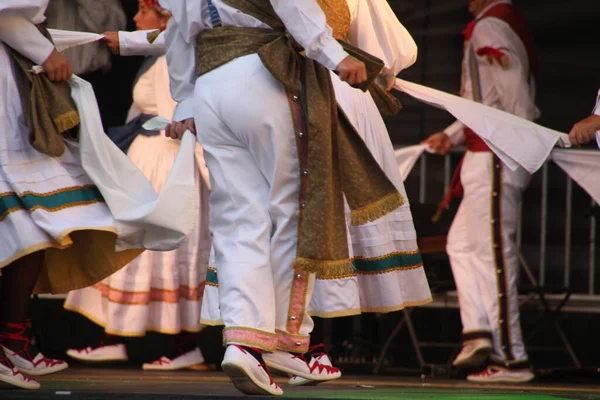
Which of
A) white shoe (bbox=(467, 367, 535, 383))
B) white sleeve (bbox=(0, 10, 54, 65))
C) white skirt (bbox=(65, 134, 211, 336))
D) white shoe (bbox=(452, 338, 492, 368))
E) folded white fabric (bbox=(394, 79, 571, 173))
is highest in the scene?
white sleeve (bbox=(0, 10, 54, 65))

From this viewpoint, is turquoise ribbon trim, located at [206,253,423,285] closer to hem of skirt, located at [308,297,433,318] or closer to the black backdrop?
hem of skirt, located at [308,297,433,318]

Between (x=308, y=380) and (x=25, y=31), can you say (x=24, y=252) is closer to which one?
(x=25, y=31)

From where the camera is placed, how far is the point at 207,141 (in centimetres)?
392

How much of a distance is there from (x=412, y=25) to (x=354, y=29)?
3.00 m

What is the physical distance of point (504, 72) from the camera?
6051mm

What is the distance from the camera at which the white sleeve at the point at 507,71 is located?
6.04 meters

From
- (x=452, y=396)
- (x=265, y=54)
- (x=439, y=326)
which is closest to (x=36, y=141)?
(x=265, y=54)

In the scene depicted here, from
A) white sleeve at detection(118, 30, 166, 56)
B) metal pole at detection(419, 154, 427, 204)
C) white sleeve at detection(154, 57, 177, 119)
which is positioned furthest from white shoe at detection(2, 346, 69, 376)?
metal pole at detection(419, 154, 427, 204)

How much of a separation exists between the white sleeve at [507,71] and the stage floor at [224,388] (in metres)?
1.44

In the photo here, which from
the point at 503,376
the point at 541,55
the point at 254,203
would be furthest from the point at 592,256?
the point at 254,203

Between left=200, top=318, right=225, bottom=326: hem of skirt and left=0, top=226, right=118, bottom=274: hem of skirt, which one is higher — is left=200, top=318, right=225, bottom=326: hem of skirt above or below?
below

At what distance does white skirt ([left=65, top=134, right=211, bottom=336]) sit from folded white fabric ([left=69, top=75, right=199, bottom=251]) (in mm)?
1657

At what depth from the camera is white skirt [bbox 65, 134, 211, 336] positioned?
6.26 metres

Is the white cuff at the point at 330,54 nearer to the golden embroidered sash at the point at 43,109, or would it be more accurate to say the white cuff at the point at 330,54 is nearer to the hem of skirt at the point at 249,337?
the hem of skirt at the point at 249,337
